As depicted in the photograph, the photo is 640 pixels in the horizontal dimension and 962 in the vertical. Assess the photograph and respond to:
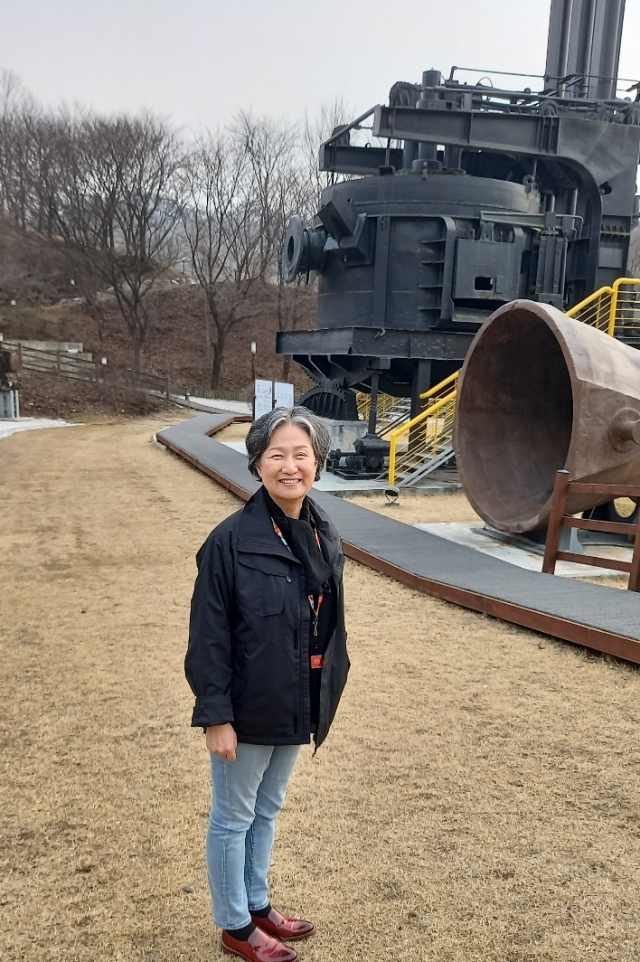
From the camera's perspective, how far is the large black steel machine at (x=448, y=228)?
14.3 metres

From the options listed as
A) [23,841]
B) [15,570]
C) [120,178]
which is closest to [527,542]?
[15,570]

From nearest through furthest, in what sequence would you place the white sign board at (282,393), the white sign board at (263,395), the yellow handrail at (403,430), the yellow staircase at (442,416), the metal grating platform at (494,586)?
the metal grating platform at (494,586) < the yellow handrail at (403,430) < the yellow staircase at (442,416) < the white sign board at (282,393) < the white sign board at (263,395)

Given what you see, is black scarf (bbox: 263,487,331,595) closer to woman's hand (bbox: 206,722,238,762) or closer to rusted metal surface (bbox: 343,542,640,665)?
woman's hand (bbox: 206,722,238,762)

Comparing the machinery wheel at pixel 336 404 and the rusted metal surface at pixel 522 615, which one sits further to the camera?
the machinery wheel at pixel 336 404

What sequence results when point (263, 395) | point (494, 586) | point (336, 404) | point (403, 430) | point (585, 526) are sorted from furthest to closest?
point (336, 404) < point (263, 395) < point (403, 430) < point (585, 526) < point (494, 586)

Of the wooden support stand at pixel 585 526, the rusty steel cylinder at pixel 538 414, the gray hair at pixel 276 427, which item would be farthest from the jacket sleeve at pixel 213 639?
the rusty steel cylinder at pixel 538 414

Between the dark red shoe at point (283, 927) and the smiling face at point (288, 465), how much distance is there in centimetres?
145

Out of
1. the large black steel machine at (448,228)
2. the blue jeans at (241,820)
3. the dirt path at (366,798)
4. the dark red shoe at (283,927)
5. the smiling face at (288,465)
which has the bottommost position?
the dirt path at (366,798)

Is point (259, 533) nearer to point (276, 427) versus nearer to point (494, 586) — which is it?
point (276, 427)

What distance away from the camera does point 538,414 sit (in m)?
10.1

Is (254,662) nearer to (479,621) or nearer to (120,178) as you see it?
(479,621)

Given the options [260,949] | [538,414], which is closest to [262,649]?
[260,949]

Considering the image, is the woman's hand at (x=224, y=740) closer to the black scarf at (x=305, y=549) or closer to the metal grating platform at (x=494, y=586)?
the black scarf at (x=305, y=549)

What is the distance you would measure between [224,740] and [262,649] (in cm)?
29
